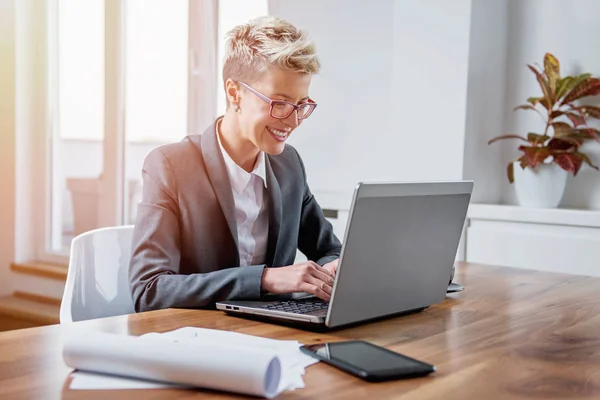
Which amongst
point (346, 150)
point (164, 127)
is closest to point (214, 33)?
point (164, 127)

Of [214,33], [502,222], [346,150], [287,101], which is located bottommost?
[502,222]

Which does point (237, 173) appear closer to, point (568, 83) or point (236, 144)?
point (236, 144)

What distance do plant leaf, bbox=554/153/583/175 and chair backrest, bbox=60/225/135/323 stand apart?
5.56 feet

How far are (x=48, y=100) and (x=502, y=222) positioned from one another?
251cm

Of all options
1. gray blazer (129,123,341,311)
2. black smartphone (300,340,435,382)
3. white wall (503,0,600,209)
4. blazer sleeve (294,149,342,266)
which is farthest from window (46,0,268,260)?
black smartphone (300,340,435,382)

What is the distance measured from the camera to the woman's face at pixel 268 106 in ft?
5.57

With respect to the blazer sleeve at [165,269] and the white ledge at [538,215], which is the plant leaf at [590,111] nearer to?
the white ledge at [538,215]

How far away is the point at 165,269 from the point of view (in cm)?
156

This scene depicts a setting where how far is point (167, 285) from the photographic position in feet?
4.95

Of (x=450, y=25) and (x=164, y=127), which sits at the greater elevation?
(x=450, y=25)

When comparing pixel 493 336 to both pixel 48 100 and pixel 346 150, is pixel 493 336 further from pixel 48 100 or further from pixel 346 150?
pixel 48 100

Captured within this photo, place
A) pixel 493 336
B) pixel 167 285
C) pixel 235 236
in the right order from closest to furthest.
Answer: pixel 493 336 → pixel 167 285 → pixel 235 236

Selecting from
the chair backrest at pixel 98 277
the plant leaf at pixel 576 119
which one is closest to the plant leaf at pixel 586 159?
the plant leaf at pixel 576 119

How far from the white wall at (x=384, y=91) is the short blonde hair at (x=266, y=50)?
138cm
